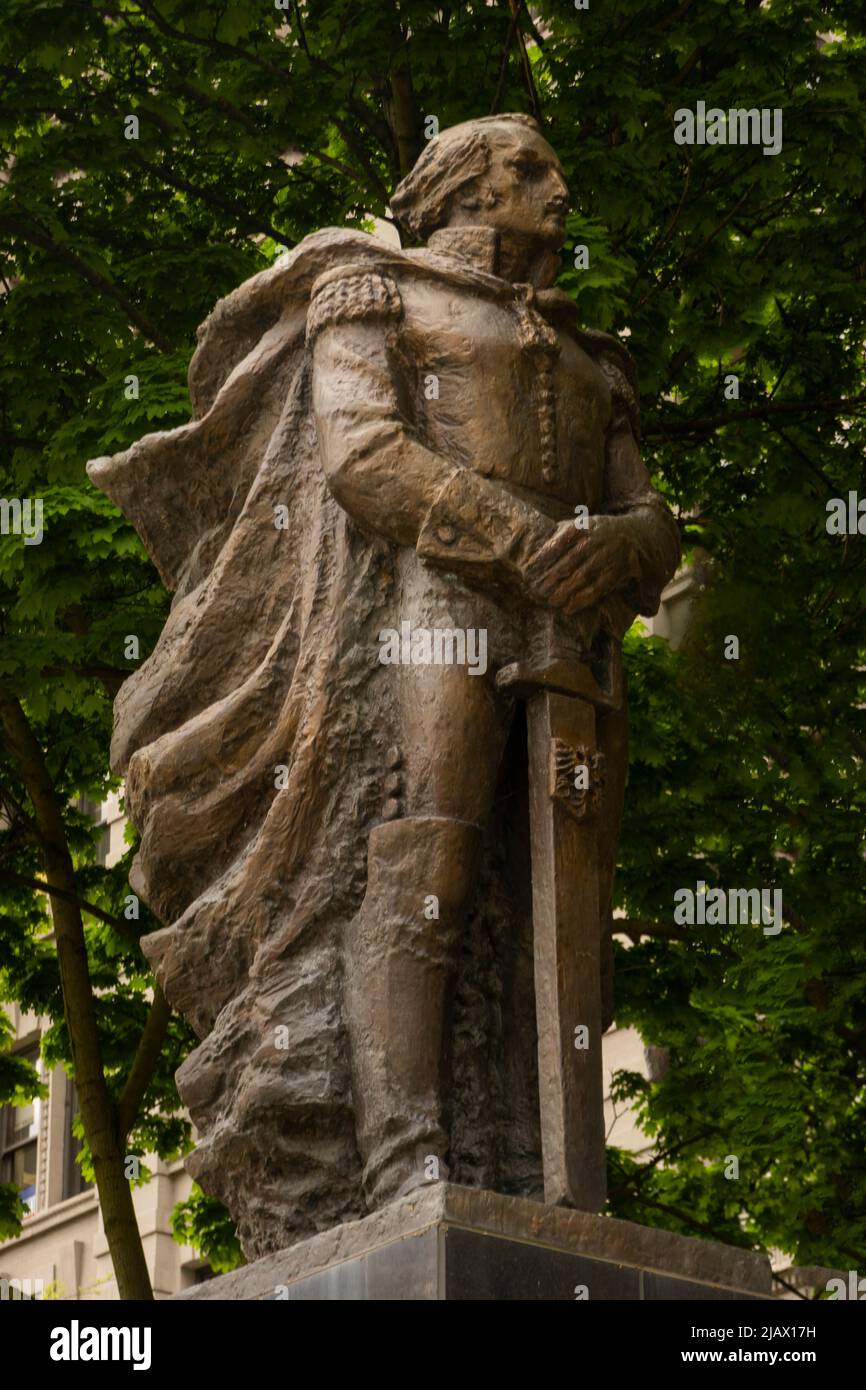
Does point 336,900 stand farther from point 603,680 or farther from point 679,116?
point 679,116

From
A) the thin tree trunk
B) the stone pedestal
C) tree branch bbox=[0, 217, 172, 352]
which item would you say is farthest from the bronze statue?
the thin tree trunk

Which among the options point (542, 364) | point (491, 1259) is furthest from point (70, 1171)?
point (491, 1259)

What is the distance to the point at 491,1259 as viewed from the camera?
22.4ft

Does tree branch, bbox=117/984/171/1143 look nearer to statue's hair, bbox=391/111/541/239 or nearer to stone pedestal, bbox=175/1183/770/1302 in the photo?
statue's hair, bbox=391/111/541/239

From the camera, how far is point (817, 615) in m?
15.7

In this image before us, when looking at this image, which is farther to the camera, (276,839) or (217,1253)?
(217,1253)

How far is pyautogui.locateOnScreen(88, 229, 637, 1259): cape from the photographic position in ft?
25.1

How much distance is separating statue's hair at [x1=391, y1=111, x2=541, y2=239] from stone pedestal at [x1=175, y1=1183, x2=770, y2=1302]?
3.33m

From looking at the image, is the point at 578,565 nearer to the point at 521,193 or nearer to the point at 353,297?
the point at 353,297

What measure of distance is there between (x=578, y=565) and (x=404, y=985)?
135 centimetres

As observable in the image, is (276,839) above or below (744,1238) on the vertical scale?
above

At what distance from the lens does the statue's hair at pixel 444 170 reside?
27.8 feet

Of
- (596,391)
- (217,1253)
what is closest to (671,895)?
(217,1253)

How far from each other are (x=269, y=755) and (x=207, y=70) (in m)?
7.52
